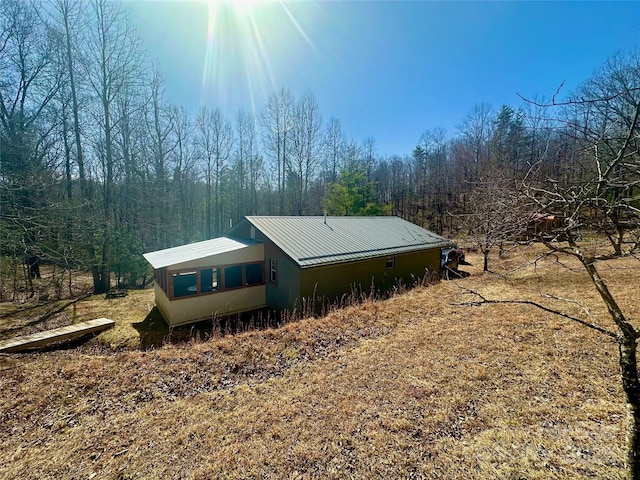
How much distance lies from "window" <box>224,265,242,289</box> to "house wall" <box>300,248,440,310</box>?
104 inches

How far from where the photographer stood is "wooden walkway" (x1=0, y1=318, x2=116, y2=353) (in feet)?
20.2

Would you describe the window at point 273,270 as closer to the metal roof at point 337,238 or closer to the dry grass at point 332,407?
the metal roof at point 337,238

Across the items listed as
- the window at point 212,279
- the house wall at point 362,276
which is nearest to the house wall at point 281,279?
the house wall at point 362,276

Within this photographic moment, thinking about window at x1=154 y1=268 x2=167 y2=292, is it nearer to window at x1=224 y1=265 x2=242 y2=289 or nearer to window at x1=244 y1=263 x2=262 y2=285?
window at x1=224 y1=265 x2=242 y2=289

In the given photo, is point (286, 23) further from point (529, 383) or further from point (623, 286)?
point (623, 286)

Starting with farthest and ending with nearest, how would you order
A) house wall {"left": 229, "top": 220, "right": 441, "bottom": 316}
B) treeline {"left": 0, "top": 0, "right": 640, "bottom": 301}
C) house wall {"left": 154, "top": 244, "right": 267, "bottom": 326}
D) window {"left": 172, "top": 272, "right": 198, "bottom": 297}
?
window {"left": 172, "top": 272, "right": 198, "bottom": 297} → house wall {"left": 229, "top": 220, "right": 441, "bottom": 316} → house wall {"left": 154, "top": 244, "right": 267, "bottom": 326} → treeline {"left": 0, "top": 0, "right": 640, "bottom": 301}

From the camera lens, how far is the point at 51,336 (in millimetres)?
6605

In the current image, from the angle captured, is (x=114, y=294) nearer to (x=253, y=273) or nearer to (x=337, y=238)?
(x=253, y=273)

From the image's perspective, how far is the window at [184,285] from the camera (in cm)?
904

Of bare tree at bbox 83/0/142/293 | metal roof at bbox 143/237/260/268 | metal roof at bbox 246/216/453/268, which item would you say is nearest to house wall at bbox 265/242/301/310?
metal roof at bbox 246/216/453/268

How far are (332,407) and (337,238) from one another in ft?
25.4

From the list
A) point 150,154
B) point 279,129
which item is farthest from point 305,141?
point 150,154

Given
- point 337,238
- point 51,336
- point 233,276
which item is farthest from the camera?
point 337,238

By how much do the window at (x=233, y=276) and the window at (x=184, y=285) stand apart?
3.24 ft
